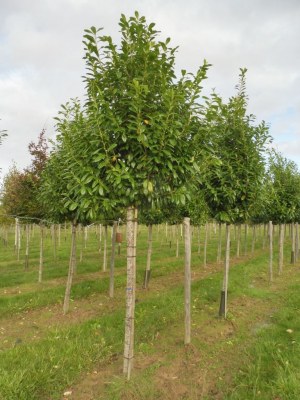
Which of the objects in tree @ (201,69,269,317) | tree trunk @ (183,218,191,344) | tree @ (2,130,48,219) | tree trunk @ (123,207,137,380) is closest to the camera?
tree trunk @ (123,207,137,380)

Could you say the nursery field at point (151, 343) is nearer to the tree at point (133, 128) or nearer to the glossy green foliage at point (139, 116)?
the tree at point (133, 128)

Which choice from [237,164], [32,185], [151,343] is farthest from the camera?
[32,185]

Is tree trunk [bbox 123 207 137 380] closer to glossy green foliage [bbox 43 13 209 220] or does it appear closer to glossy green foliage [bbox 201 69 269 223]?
glossy green foliage [bbox 43 13 209 220]

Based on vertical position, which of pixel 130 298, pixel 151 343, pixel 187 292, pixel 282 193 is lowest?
pixel 151 343

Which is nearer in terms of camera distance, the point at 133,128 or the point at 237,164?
the point at 133,128

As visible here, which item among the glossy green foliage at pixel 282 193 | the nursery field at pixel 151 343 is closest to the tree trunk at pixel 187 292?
the nursery field at pixel 151 343

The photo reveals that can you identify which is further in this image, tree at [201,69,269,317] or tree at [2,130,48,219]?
tree at [2,130,48,219]

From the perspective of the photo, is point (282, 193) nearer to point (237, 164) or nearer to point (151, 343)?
point (237, 164)

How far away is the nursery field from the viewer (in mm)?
5133

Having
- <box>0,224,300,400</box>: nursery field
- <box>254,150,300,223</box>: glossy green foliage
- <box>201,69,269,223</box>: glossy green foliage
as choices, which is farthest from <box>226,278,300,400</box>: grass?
<box>254,150,300,223</box>: glossy green foliage

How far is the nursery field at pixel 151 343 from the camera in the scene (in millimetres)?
5133

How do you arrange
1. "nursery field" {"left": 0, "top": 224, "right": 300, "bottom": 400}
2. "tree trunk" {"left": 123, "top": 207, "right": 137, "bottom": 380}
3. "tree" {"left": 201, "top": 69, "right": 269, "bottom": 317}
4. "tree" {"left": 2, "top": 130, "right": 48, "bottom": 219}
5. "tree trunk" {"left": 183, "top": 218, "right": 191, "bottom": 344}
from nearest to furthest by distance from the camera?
1. "nursery field" {"left": 0, "top": 224, "right": 300, "bottom": 400}
2. "tree trunk" {"left": 123, "top": 207, "right": 137, "bottom": 380}
3. "tree trunk" {"left": 183, "top": 218, "right": 191, "bottom": 344}
4. "tree" {"left": 201, "top": 69, "right": 269, "bottom": 317}
5. "tree" {"left": 2, "top": 130, "right": 48, "bottom": 219}

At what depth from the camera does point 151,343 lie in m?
7.05

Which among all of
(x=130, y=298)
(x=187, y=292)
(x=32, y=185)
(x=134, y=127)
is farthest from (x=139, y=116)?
(x=32, y=185)
